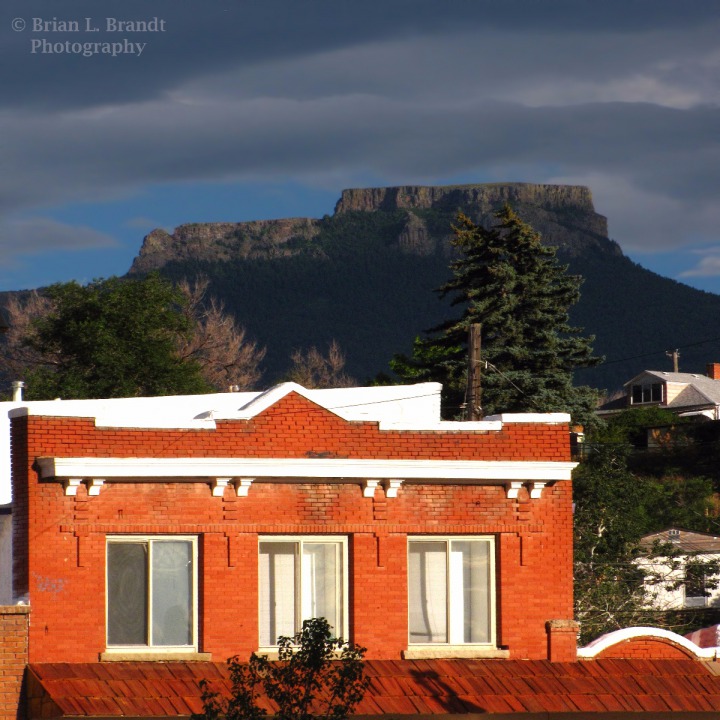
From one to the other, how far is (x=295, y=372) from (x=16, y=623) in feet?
206

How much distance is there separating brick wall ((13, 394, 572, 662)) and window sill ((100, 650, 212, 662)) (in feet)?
0.66

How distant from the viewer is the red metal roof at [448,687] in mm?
22359

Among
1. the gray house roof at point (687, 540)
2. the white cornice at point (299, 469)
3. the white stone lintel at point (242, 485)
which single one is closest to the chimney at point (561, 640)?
the white cornice at point (299, 469)

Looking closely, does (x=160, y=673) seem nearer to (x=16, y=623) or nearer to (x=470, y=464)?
(x=16, y=623)

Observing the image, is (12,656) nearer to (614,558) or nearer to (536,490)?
(536,490)

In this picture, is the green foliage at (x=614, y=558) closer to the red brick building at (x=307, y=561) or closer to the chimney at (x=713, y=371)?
the red brick building at (x=307, y=561)

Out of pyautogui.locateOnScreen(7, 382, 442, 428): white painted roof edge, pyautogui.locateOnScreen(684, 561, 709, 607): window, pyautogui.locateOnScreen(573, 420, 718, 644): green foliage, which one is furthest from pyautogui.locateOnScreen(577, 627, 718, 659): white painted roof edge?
pyautogui.locateOnScreen(684, 561, 709, 607): window

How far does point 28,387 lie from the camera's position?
53.3 m

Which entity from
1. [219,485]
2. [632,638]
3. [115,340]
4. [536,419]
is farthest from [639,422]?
[219,485]

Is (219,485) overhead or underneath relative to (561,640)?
overhead

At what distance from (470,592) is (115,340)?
31801 millimetres

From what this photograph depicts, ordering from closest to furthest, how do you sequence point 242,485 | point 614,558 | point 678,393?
point 242,485 → point 614,558 → point 678,393

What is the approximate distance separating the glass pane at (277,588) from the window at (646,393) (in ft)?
316

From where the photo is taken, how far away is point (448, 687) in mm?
23844
